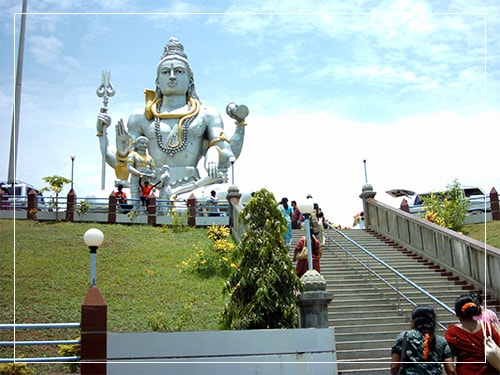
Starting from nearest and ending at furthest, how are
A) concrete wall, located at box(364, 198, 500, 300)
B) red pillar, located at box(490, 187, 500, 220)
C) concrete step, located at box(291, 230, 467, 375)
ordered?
1. concrete step, located at box(291, 230, 467, 375)
2. concrete wall, located at box(364, 198, 500, 300)
3. red pillar, located at box(490, 187, 500, 220)

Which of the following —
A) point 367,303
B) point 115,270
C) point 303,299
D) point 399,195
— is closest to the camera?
point 303,299

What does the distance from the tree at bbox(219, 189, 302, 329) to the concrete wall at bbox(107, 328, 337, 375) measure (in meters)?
1.11

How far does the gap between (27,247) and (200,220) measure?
6.01 m

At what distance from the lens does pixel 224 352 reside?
9.77m

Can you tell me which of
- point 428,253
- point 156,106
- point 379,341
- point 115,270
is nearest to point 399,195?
point 156,106

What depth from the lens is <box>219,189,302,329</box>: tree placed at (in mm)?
11266

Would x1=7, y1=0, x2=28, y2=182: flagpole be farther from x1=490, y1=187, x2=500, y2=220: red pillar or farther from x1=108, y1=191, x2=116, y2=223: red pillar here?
x1=490, y1=187, x2=500, y2=220: red pillar

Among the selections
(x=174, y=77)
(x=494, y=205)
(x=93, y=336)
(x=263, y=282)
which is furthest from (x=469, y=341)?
(x=174, y=77)

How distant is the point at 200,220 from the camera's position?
22.7m

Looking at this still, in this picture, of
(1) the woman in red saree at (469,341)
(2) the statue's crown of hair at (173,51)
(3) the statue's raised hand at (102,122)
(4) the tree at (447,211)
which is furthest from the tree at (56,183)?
→ (1) the woman in red saree at (469,341)

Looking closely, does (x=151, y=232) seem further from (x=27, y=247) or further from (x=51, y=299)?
(x=51, y=299)

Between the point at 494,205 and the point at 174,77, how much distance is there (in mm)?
12860

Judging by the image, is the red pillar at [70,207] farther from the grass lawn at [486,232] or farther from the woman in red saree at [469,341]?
the woman in red saree at [469,341]

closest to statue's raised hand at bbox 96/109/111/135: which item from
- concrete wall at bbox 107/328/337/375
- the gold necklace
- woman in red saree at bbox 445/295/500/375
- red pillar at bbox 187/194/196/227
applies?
the gold necklace
